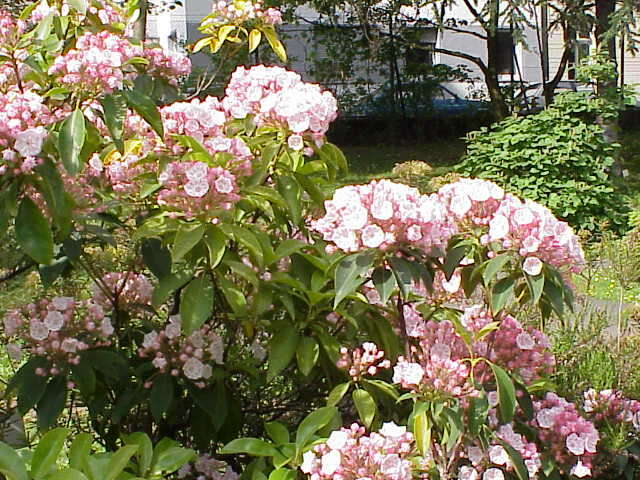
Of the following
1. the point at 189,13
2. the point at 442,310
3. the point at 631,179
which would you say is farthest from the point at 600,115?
the point at 189,13

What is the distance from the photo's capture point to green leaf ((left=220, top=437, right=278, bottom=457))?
1758 mm

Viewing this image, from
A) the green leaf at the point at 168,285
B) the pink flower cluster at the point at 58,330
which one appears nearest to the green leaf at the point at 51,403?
the pink flower cluster at the point at 58,330

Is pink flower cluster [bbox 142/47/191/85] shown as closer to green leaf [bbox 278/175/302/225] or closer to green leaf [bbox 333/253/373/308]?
green leaf [bbox 278/175/302/225]

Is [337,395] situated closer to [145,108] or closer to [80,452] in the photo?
[80,452]

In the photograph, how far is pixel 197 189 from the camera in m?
1.75

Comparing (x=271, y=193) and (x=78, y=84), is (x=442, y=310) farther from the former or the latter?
(x=78, y=84)

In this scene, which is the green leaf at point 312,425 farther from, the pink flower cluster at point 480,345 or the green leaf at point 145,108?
the green leaf at point 145,108

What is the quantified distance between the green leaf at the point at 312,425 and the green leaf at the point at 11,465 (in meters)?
0.52

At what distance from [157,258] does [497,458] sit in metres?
0.83

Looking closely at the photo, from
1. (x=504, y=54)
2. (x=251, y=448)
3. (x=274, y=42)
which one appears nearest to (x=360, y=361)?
(x=251, y=448)

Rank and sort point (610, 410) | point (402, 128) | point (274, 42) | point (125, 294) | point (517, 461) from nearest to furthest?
point (517, 461) < point (125, 294) < point (610, 410) < point (274, 42) < point (402, 128)

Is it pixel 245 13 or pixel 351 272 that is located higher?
pixel 245 13

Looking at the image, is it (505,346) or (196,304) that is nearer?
(196,304)

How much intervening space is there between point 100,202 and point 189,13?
53.1 ft
